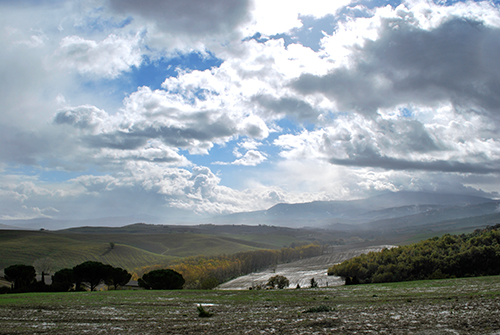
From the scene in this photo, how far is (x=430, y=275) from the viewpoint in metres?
68.6

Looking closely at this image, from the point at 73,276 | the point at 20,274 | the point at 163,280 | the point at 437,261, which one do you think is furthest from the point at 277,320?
the point at 20,274

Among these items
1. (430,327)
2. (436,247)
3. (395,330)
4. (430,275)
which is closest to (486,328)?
(430,327)

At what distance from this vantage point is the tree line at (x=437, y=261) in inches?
2511

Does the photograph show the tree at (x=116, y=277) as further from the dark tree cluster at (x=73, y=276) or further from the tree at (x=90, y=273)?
the tree at (x=90, y=273)

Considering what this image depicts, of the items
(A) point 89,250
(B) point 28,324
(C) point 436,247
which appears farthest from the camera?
(A) point 89,250

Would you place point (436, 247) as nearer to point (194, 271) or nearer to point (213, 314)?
point (213, 314)

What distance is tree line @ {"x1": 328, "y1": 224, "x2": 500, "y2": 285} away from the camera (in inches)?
2511

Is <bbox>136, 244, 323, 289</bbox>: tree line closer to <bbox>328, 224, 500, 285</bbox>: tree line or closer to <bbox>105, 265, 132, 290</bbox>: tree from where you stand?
<bbox>105, 265, 132, 290</bbox>: tree

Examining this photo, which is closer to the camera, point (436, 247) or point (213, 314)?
point (213, 314)

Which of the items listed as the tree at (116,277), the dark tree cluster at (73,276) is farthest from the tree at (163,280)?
the dark tree cluster at (73,276)

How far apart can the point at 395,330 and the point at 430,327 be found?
177 cm

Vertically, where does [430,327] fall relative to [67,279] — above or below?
above

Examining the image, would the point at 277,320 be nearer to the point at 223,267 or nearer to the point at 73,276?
the point at 73,276

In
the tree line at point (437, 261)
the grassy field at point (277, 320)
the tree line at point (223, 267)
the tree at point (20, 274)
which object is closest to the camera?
the grassy field at point (277, 320)
